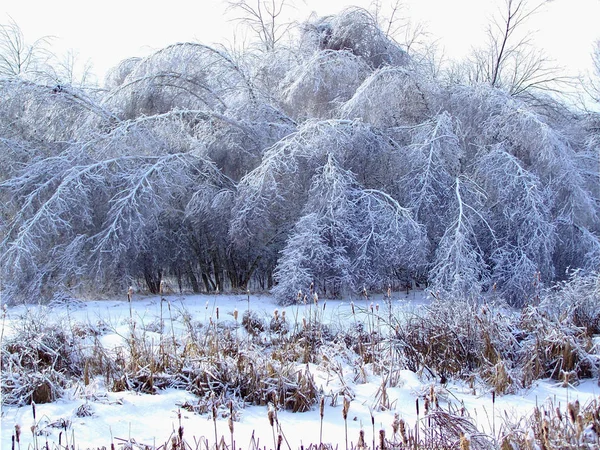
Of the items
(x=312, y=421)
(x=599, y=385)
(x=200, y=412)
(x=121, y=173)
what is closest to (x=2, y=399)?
(x=200, y=412)

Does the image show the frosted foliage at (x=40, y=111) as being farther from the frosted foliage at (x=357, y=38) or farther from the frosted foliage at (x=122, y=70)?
the frosted foliage at (x=357, y=38)

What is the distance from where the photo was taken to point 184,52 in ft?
35.0

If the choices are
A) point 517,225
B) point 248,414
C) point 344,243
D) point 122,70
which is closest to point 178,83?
point 122,70

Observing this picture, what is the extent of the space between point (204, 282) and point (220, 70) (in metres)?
4.08

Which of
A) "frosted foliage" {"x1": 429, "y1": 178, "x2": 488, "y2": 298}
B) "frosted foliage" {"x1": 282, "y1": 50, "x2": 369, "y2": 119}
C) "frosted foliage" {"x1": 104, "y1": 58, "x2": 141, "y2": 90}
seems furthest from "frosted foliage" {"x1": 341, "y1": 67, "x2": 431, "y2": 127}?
"frosted foliage" {"x1": 104, "y1": 58, "x2": 141, "y2": 90}

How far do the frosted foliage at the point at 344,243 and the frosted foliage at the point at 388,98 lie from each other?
1.28 meters

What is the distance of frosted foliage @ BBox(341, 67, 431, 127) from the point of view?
949 centimetres

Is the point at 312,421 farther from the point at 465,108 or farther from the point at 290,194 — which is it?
the point at 465,108

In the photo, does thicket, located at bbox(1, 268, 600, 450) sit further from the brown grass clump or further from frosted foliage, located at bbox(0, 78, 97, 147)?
frosted foliage, located at bbox(0, 78, 97, 147)

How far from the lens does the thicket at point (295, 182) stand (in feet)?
27.7

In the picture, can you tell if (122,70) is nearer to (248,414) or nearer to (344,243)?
(344,243)

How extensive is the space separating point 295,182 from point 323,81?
80.7 inches

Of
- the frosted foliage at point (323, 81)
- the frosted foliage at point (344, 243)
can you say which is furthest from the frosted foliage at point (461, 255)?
the frosted foliage at point (323, 81)

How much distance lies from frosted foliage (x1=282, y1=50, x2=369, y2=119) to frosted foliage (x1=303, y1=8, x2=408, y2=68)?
59cm
